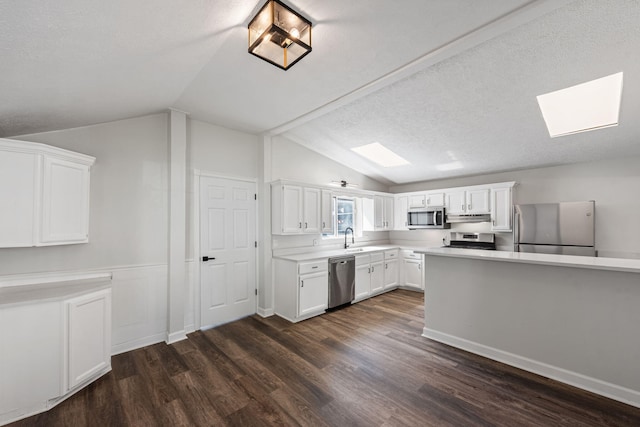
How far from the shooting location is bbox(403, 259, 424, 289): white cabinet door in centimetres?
514

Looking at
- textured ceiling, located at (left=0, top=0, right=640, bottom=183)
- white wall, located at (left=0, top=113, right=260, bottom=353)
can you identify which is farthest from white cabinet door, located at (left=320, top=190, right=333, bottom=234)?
white wall, located at (left=0, top=113, right=260, bottom=353)

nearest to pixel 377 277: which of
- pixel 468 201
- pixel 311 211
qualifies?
pixel 311 211

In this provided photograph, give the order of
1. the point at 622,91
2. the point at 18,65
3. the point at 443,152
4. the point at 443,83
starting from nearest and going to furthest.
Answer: the point at 18,65
the point at 622,91
the point at 443,83
the point at 443,152

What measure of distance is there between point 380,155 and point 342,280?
8.75 ft

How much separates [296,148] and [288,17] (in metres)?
2.89

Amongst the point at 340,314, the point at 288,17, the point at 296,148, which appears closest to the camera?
the point at 288,17

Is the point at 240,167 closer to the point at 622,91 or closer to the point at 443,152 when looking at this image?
the point at 443,152

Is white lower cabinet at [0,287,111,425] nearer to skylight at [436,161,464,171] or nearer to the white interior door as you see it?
the white interior door

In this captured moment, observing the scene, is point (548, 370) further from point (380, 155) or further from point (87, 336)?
point (87, 336)

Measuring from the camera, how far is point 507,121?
3.29 metres

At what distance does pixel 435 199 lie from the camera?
17.5ft

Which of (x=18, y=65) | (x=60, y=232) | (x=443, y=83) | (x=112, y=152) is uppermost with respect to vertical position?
(x=443, y=83)

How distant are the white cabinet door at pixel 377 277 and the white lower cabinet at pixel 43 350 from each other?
13.2 ft

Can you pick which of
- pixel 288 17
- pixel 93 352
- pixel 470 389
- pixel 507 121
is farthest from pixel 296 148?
pixel 470 389
